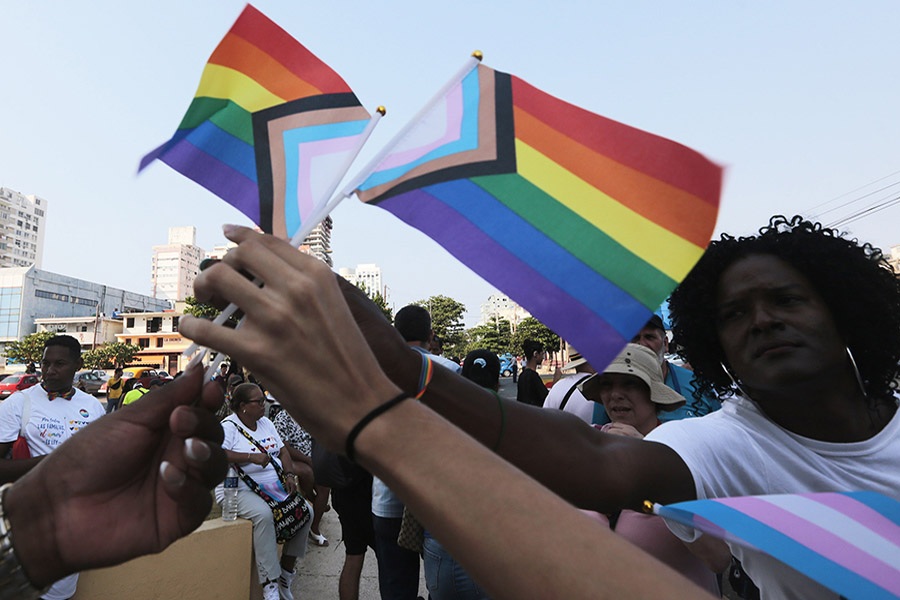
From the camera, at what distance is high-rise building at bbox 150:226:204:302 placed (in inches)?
4899

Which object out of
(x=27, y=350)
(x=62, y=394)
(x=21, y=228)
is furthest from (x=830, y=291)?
(x=21, y=228)

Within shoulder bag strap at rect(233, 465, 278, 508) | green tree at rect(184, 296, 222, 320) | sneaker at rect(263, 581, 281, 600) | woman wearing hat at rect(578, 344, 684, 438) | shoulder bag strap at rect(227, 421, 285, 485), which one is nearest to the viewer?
green tree at rect(184, 296, 222, 320)

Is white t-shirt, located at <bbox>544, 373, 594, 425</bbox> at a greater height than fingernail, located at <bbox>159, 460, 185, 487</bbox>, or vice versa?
fingernail, located at <bbox>159, 460, 185, 487</bbox>

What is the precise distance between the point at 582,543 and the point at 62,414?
4.95 metres

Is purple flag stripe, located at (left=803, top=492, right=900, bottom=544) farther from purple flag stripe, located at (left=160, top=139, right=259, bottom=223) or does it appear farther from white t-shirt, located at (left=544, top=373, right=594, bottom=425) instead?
white t-shirt, located at (left=544, top=373, right=594, bottom=425)

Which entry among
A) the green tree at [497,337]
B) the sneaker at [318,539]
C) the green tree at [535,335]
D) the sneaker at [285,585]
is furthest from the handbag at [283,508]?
the green tree at [497,337]

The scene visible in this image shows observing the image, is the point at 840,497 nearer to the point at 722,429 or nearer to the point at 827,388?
the point at 722,429

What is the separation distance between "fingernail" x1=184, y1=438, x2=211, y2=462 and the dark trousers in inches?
115

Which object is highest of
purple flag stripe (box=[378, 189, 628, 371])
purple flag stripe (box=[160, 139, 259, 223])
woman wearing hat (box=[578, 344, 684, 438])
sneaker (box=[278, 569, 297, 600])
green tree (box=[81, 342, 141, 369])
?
purple flag stripe (box=[160, 139, 259, 223])

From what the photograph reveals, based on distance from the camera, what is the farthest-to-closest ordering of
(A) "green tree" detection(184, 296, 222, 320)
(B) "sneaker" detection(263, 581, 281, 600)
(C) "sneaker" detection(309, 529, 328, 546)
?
(C) "sneaker" detection(309, 529, 328, 546) → (B) "sneaker" detection(263, 581, 281, 600) → (A) "green tree" detection(184, 296, 222, 320)

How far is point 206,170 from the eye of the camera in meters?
1.33

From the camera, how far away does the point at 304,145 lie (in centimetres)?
129

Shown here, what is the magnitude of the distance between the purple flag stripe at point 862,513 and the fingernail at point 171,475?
1.16m

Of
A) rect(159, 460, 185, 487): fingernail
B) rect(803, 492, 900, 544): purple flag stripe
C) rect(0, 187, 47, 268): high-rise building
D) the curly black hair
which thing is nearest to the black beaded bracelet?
rect(159, 460, 185, 487): fingernail
